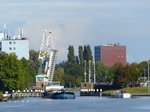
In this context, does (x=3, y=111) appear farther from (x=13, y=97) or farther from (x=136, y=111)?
(x=13, y=97)

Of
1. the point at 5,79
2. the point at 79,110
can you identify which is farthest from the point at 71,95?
the point at 79,110

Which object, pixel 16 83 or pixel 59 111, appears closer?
pixel 59 111

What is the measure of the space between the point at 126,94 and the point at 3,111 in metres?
69.1

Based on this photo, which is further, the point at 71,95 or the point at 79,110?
the point at 71,95

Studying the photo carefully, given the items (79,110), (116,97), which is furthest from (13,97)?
(79,110)

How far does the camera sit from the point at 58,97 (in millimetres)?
192750

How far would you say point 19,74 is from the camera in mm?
199375

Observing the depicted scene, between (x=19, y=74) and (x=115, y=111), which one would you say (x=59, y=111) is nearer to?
(x=115, y=111)

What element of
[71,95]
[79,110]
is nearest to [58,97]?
[71,95]

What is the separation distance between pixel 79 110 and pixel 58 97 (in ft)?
201

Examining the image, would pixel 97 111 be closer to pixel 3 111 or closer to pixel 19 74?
pixel 3 111

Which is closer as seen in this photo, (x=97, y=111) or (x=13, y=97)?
(x=97, y=111)

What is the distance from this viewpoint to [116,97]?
199 m

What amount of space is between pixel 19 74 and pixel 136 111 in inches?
2999
